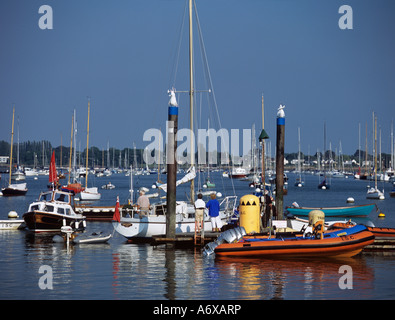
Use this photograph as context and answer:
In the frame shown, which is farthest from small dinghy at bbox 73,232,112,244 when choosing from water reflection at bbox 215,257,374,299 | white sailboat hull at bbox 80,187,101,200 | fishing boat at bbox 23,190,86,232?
white sailboat hull at bbox 80,187,101,200

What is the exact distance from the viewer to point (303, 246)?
82.7 feet

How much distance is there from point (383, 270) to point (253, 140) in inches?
4520

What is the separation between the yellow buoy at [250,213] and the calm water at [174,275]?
2.66 meters

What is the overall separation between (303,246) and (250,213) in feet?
12.3

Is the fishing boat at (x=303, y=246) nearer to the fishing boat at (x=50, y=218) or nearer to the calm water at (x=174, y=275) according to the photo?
the calm water at (x=174, y=275)

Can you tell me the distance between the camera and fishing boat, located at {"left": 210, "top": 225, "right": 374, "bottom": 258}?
83.0 ft

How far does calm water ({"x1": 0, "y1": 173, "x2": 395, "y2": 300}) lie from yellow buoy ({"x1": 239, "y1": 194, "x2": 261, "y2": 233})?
105 inches

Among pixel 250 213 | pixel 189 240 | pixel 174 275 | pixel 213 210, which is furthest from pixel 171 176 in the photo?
pixel 174 275

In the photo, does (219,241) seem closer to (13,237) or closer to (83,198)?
(13,237)

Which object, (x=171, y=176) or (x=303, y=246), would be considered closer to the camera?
(x=303, y=246)

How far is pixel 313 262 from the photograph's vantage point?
2536cm

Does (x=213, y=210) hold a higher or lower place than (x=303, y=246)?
higher

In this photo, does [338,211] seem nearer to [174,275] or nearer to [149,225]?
[149,225]

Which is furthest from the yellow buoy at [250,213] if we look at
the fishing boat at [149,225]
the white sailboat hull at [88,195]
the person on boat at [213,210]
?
the white sailboat hull at [88,195]
